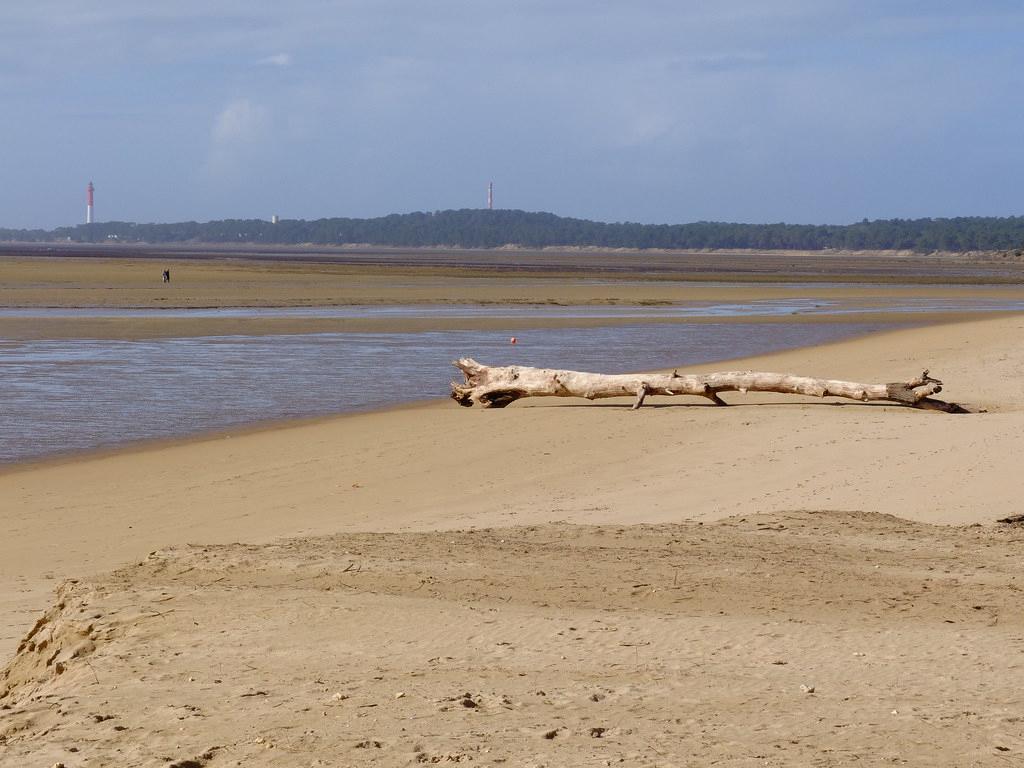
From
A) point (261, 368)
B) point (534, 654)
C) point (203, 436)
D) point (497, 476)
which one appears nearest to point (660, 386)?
point (497, 476)

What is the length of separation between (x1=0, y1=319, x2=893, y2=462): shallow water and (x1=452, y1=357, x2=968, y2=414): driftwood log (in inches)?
69.0

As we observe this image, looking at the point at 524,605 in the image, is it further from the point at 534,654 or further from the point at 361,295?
the point at 361,295

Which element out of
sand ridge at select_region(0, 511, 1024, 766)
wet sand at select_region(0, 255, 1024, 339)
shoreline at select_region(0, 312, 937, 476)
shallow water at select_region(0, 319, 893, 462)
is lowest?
wet sand at select_region(0, 255, 1024, 339)

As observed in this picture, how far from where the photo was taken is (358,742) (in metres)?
4.62

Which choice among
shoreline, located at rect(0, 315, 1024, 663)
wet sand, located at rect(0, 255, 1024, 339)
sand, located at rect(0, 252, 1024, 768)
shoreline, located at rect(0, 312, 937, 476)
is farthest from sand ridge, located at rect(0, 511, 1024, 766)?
wet sand, located at rect(0, 255, 1024, 339)

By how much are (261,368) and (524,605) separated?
15621mm

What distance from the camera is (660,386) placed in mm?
15898

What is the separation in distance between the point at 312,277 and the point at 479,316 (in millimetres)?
26476

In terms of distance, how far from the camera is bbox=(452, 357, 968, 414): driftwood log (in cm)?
1524

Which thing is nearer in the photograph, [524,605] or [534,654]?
[534,654]

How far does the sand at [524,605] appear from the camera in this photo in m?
4.76

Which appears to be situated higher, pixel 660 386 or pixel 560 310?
pixel 660 386

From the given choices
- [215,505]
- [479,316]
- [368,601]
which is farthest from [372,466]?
[479,316]

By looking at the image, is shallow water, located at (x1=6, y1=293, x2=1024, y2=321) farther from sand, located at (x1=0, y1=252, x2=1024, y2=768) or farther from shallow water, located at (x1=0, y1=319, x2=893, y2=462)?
sand, located at (x1=0, y1=252, x2=1024, y2=768)
